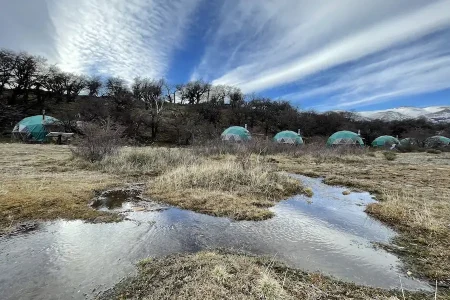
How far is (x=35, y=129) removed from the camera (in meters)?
35.0

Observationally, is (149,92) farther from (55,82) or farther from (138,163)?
(138,163)

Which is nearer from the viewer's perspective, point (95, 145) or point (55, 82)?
point (95, 145)

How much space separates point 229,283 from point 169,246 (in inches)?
73.0

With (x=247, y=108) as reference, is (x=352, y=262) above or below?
below

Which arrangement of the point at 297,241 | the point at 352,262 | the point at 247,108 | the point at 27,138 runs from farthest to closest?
the point at 247,108, the point at 27,138, the point at 297,241, the point at 352,262

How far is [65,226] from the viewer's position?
18.6 ft

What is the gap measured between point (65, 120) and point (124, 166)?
30640 millimetres

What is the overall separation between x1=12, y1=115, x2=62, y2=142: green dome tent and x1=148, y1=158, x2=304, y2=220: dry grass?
1282 inches

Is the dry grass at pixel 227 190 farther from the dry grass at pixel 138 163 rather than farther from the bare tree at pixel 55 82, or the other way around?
the bare tree at pixel 55 82

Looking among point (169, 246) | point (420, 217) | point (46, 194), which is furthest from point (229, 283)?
point (46, 194)

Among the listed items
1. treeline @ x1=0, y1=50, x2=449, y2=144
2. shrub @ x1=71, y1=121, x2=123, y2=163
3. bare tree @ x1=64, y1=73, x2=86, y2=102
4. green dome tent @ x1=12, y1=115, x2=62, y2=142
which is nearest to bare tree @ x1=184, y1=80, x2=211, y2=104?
treeline @ x1=0, y1=50, x2=449, y2=144

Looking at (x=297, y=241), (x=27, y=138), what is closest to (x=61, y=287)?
(x=297, y=241)

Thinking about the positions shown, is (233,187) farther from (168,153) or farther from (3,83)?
(3,83)

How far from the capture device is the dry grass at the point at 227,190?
7.30m
